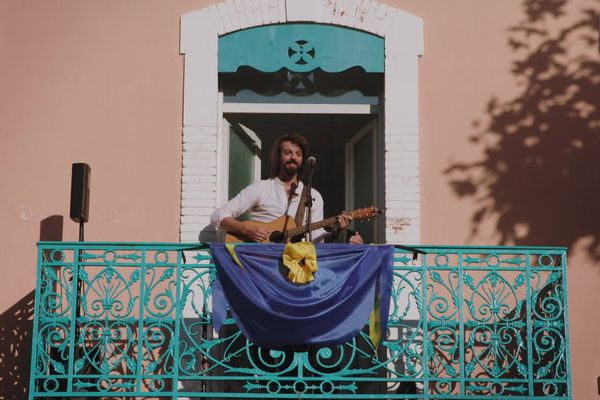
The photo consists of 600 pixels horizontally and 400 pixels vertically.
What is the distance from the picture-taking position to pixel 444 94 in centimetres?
981

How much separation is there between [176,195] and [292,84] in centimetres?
144

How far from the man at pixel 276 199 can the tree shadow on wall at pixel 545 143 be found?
1283mm

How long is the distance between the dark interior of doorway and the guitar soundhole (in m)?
1.65

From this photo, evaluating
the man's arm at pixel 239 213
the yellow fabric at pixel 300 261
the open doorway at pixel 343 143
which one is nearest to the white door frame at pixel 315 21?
the open doorway at pixel 343 143

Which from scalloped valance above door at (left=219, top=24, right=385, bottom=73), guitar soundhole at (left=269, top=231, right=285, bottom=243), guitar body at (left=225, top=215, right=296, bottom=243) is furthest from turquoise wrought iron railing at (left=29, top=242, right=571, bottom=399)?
scalloped valance above door at (left=219, top=24, right=385, bottom=73)

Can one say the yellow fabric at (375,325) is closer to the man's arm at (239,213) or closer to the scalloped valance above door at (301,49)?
the man's arm at (239,213)

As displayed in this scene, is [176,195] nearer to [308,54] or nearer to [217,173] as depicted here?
[217,173]

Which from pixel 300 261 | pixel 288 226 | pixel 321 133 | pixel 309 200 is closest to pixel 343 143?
pixel 321 133

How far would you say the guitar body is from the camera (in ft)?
29.2

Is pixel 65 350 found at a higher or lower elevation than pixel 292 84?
lower

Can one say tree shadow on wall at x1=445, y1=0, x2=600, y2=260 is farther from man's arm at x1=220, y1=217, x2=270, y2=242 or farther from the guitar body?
man's arm at x1=220, y1=217, x2=270, y2=242

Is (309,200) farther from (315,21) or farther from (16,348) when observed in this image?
(16,348)

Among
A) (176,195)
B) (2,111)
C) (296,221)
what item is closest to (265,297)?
(296,221)

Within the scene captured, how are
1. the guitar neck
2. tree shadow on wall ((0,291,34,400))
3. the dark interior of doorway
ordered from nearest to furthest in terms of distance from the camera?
the guitar neck < tree shadow on wall ((0,291,34,400)) < the dark interior of doorway
